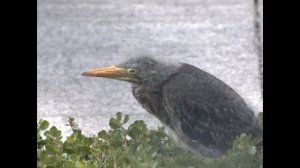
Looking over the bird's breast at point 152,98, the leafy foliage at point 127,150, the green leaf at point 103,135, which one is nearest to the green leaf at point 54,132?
the leafy foliage at point 127,150

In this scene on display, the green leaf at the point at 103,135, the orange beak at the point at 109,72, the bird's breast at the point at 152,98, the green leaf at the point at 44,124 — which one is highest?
the orange beak at the point at 109,72

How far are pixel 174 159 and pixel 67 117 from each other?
344 millimetres

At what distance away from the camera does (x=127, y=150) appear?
197 cm

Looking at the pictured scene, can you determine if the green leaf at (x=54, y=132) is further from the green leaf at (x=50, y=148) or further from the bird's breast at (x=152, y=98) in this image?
the bird's breast at (x=152, y=98)

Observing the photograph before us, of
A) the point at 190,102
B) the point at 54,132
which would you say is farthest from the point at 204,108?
the point at 54,132

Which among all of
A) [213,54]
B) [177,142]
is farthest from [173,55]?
[177,142]

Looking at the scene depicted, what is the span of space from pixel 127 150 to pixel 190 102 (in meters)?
0.24

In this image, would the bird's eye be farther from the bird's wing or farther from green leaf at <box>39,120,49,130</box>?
green leaf at <box>39,120,49,130</box>

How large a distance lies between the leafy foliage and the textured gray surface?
0.23ft

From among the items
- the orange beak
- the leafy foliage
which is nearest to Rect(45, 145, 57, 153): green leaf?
the leafy foliage

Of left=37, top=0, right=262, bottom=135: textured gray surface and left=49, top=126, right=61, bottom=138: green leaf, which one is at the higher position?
left=37, top=0, right=262, bottom=135: textured gray surface

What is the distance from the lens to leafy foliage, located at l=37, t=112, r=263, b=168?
189cm

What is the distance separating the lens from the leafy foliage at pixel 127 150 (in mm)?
1889
